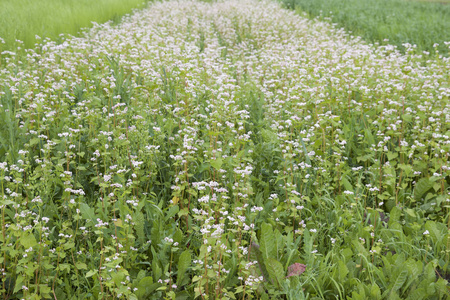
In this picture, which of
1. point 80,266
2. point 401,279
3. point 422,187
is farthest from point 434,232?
point 80,266

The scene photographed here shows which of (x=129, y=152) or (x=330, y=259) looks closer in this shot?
(x=330, y=259)

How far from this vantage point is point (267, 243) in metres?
3.12

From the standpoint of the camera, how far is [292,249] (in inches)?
127

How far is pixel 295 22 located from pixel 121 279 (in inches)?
494

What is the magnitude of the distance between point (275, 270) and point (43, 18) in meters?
9.12

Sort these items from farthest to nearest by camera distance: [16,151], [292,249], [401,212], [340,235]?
[16,151] < [401,212] < [340,235] < [292,249]

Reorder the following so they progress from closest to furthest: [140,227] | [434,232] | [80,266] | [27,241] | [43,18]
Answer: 1. [27,241]
2. [80,266]
3. [140,227]
4. [434,232]
5. [43,18]

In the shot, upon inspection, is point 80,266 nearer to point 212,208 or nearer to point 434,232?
point 212,208

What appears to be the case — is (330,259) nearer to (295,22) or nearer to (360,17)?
(295,22)

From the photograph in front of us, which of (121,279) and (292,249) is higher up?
(121,279)

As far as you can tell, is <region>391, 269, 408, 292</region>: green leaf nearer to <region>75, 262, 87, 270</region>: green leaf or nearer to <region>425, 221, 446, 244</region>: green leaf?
<region>425, 221, 446, 244</region>: green leaf

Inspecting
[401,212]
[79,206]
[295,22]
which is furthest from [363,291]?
[295,22]

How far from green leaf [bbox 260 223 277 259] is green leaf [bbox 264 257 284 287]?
0.15 m

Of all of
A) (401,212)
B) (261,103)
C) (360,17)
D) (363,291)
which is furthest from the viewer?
(360,17)
